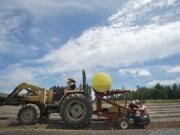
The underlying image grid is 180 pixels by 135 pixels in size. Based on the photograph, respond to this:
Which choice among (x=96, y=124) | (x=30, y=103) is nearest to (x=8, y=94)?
(x=30, y=103)

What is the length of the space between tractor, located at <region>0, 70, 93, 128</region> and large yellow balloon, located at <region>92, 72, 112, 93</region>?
510 mm

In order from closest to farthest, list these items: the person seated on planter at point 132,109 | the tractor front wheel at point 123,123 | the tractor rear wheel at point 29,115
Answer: the tractor front wheel at point 123,123, the tractor rear wheel at point 29,115, the person seated on planter at point 132,109

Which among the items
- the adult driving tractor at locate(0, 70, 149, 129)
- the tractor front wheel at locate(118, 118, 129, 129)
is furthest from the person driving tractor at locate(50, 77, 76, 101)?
the tractor front wheel at locate(118, 118, 129, 129)

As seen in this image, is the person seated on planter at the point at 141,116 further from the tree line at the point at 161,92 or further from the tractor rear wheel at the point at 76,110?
the tree line at the point at 161,92

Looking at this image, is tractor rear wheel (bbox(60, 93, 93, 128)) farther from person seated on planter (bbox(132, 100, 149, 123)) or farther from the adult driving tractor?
person seated on planter (bbox(132, 100, 149, 123))

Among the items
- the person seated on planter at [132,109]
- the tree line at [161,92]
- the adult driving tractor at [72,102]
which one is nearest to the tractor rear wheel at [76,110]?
the adult driving tractor at [72,102]

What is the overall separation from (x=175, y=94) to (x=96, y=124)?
89670 millimetres

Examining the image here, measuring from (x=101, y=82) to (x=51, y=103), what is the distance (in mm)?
2714

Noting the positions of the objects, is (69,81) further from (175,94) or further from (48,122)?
(175,94)

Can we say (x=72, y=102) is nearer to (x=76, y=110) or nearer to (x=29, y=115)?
(x=76, y=110)

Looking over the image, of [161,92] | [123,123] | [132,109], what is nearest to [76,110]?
[123,123]

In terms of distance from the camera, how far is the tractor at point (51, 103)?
15.5 m

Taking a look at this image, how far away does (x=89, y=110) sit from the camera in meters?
15.5

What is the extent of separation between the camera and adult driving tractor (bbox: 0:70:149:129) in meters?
15.5
